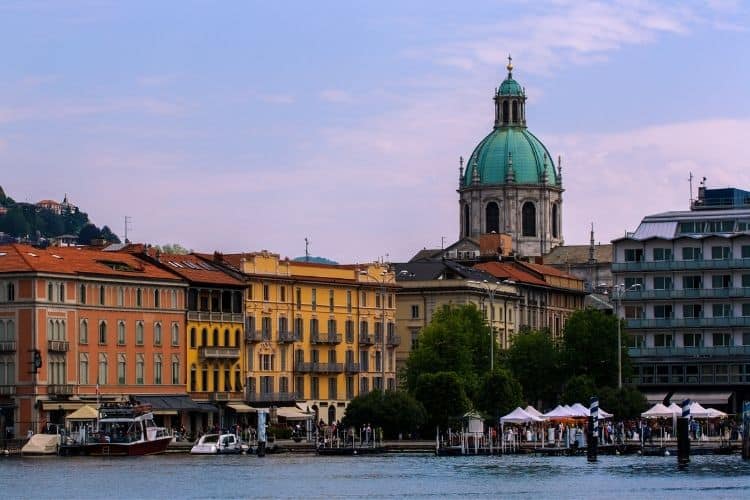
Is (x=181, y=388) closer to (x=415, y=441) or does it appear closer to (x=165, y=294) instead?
(x=165, y=294)

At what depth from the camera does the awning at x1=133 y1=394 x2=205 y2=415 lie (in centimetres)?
18312

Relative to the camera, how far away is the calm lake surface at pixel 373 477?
121 metres

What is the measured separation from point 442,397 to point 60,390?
28.3 m

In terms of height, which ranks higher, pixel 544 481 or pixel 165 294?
pixel 165 294

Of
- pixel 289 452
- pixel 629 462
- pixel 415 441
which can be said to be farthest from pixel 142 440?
pixel 629 462

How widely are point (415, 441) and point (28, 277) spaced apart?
100 feet

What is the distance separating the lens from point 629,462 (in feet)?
488

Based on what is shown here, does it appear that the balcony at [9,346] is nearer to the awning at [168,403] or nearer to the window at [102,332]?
the window at [102,332]

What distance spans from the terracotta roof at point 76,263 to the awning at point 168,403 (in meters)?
9.23

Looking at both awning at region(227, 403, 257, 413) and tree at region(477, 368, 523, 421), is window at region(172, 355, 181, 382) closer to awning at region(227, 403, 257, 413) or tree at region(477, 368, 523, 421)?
awning at region(227, 403, 257, 413)

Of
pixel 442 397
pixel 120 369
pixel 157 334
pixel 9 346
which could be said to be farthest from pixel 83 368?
pixel 442 397

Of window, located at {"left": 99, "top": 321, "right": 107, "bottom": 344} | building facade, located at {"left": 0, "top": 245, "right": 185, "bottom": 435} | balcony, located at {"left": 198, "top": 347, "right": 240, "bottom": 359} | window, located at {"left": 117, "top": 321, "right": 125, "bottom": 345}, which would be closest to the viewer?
building facade, located at {"left": 0, "top": 245, "right": 185, "bottom": 435}

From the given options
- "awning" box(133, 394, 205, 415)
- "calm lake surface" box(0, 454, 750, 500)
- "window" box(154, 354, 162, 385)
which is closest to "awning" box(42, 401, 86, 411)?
"awning" box(133, 394, 205, 415)

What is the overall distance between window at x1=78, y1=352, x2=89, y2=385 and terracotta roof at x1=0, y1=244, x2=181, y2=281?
6.15 metres
